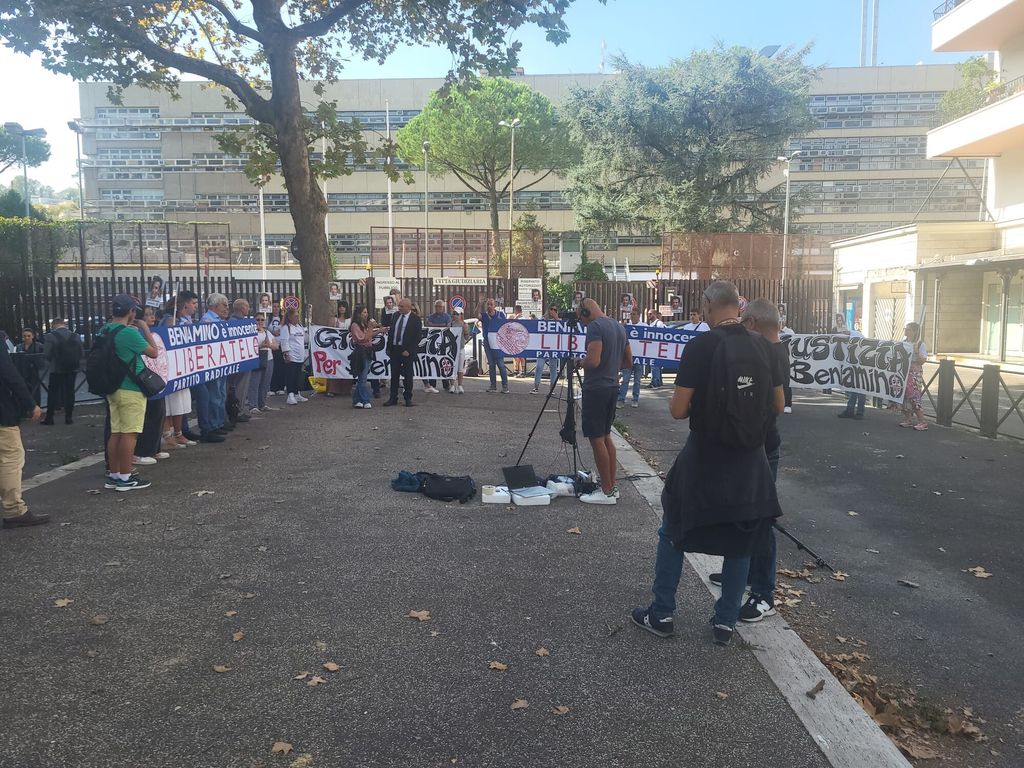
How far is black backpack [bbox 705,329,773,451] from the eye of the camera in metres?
3.94

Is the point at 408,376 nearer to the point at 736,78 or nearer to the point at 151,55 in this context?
the point at 151,55

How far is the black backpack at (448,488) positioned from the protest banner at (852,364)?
735cm

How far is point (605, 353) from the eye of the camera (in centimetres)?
710

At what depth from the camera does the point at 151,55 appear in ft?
46.4

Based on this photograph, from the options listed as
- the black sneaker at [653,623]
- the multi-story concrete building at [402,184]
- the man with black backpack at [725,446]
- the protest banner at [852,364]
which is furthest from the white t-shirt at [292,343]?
the multi-story concrete building at [402,184]

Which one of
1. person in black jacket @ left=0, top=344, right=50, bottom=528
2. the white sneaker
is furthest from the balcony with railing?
person in black jacket @ left=0, top=344, right=50, bottom=528

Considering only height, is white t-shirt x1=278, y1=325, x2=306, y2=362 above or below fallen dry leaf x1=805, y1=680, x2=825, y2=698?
above

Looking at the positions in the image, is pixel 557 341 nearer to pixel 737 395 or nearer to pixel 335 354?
pixel 335 354

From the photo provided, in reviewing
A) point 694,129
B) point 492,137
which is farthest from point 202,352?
point 492,137

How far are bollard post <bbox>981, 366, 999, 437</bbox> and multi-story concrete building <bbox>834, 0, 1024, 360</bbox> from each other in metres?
14.3

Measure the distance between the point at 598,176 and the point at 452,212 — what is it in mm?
19505

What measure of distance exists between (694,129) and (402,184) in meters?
27.0

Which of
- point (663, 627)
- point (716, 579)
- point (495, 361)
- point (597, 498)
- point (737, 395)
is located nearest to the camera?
point (737, 395)

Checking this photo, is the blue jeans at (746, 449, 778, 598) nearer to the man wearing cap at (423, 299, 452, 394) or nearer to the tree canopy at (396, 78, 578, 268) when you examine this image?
the man wearing cap at (423, 299, 452, 394)
